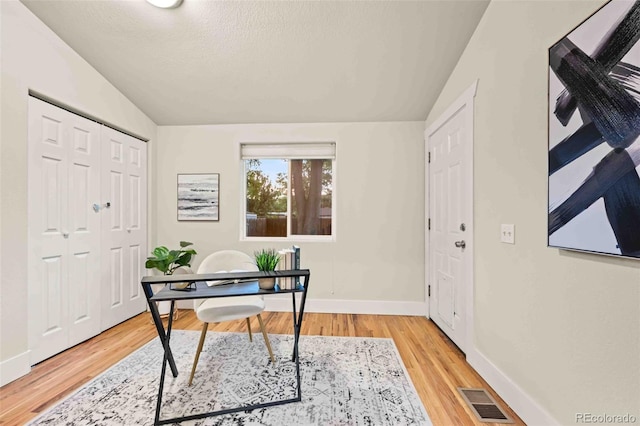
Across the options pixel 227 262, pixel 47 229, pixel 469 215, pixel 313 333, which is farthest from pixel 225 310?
pixel 469 215

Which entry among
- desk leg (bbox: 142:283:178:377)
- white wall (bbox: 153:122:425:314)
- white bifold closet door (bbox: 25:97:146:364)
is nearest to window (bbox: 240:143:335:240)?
white wall (bbox: 153:122:425:314)

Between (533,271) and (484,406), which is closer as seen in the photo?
(533,271)

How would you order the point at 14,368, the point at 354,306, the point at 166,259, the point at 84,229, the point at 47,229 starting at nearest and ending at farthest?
the point at 14,368 → the point at 47,229 → the point at 84,229 → the point at 166,259 → the point at 354,306

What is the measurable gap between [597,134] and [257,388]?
7.38 feet

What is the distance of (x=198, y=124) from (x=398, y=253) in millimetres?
2943

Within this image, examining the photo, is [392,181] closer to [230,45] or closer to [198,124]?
[230,45]

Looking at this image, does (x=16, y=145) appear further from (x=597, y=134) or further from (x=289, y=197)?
(x=597, y=134)

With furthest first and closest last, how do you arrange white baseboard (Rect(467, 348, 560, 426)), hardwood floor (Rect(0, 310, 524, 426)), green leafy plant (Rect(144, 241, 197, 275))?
1. green leafy plant (Rect(144, 241, 197, 275))
2. hardwood floor (Rect(0, 310, 524, 426))
3. white baseboard (Rect(467, 348, 560, 426))

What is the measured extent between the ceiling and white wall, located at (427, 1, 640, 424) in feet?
1.64

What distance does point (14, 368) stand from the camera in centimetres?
192

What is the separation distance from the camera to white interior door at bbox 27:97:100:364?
212cm

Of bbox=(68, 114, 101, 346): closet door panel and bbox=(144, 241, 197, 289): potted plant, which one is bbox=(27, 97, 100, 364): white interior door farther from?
bbox=(144, 241, 197, 289): potted plant

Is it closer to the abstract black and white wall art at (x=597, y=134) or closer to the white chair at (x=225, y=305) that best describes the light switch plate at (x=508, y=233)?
the abstract black and white wall art at (x=597, y=134)

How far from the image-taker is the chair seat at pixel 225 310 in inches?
76.3
